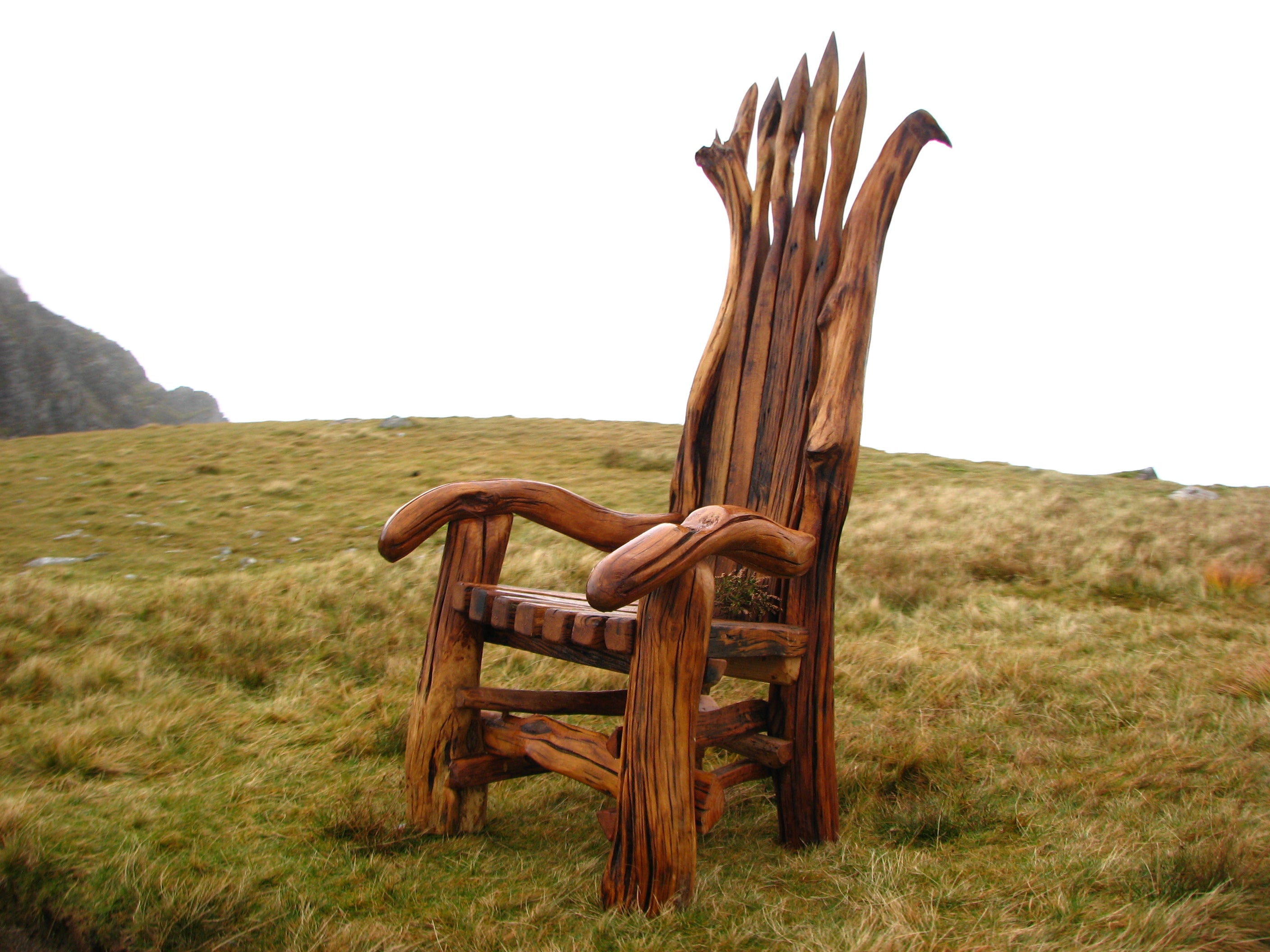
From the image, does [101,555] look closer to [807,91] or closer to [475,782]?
[475,782]

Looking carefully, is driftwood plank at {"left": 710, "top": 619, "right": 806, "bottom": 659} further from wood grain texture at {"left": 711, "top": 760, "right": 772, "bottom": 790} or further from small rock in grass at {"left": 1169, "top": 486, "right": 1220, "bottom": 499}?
small rock in grass at {"left": 1169, "top": 486, "right": 1220, "bottom": 499}

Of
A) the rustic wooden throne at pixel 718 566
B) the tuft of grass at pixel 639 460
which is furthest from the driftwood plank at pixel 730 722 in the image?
the tuft of grass at pixel 639 460

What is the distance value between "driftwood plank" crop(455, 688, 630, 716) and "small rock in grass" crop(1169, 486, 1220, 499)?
9.28 meters

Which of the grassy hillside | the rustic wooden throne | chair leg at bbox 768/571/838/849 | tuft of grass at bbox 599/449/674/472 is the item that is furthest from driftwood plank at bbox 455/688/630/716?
tuft of grass at bbox 599/449/674/472

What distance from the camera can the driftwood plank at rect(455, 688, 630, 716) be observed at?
2.41 meters

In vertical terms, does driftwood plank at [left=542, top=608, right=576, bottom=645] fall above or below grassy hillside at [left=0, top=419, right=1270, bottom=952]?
above

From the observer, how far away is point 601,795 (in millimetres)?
2881

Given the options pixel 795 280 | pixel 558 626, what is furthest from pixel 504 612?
pixel 795 280

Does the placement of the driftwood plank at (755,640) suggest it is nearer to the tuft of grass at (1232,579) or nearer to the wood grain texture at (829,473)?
the wood grain texture at (829,473)

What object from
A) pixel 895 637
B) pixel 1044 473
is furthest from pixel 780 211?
pixel 1044 473

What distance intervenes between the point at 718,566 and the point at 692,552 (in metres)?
1.06

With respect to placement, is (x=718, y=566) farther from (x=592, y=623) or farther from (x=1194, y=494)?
(x=1194, y=494)

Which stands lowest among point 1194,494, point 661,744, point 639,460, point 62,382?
point 661,744

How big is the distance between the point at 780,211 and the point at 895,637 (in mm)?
2698
